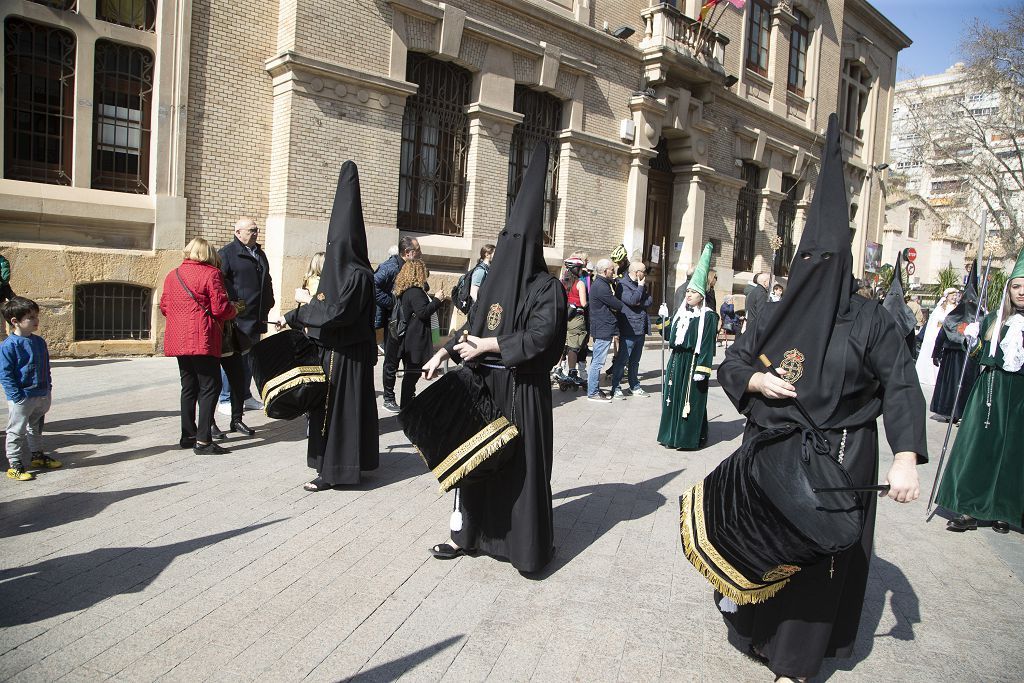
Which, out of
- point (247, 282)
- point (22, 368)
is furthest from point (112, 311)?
point (22, 368)

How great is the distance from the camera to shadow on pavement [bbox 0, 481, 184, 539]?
4684 millimetres

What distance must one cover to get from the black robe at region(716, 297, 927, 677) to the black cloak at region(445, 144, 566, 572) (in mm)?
1197

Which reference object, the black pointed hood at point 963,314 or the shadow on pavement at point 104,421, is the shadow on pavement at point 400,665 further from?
the black pointed hood at point 963,314

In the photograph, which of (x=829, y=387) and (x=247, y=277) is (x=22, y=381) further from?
(x=829, y=387)

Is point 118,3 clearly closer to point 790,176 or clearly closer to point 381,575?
point 381,575

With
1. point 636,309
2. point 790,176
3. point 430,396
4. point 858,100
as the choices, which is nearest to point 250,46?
point 636,309

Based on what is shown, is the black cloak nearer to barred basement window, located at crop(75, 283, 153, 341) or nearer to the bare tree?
barred basement window, located at crop(75, 283, 153, 341)

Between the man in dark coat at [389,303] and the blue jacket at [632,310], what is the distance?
10.4 feet

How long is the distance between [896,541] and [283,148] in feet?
34.3

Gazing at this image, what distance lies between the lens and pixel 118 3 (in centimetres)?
1096

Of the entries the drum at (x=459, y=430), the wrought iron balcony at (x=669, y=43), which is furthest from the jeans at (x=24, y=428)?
the wrought iron balcony at (x=669, y=43)

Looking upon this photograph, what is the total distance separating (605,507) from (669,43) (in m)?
15.3

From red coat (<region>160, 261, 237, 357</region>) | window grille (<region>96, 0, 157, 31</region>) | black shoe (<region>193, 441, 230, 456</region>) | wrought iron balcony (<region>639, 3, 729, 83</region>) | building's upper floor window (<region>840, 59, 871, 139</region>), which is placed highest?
building's upper floor window (<region>840, 59, 871, 139</region>)

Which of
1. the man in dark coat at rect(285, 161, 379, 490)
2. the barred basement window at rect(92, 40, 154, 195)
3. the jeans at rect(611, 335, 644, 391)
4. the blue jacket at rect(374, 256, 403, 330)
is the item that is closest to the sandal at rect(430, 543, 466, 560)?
the man in dark coat at rect(285, 161, 379, 490)
